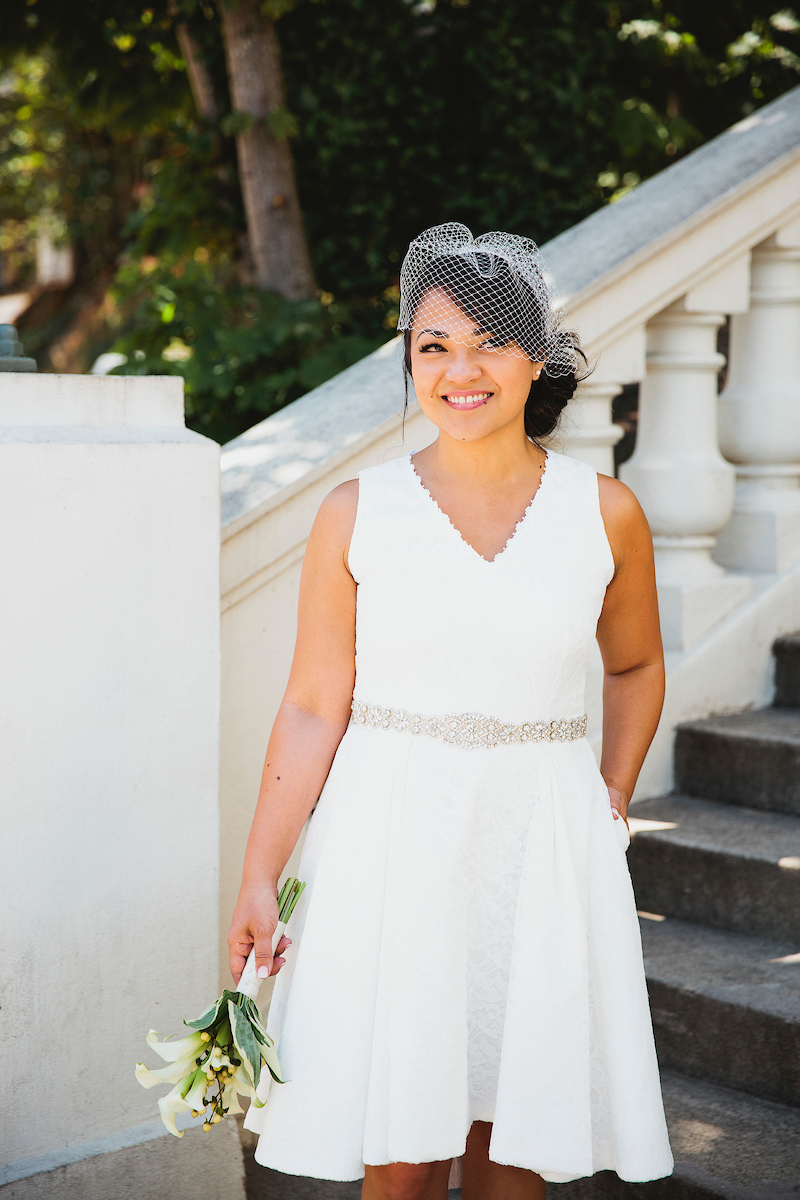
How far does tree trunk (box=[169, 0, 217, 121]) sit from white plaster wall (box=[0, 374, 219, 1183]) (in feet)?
11.7

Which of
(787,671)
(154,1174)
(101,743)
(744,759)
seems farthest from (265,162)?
(154,1174)

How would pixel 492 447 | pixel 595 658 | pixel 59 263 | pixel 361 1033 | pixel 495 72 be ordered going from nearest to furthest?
pixel 361 1033 → pixel 492 447 → pixel 595 658 → pixel 495 72 → pixel 59 263

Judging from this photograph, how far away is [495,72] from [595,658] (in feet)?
10.1

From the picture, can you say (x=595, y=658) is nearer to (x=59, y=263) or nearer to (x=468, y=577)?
(x=468, y=577)

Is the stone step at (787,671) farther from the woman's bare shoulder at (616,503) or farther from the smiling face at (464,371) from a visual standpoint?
the smiling face at (464,371)

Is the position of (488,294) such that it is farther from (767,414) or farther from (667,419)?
(767,414)

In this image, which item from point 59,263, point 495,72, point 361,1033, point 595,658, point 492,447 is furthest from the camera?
point 59,263

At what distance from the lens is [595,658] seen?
3012 millimetres

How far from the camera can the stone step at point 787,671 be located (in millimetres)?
3322

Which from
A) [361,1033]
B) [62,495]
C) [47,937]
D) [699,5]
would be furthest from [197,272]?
[361,1033]

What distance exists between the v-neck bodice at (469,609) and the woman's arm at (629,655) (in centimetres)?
11

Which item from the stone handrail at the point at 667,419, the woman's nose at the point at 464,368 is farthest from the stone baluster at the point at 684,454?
the woman's nose at the point at 464,368

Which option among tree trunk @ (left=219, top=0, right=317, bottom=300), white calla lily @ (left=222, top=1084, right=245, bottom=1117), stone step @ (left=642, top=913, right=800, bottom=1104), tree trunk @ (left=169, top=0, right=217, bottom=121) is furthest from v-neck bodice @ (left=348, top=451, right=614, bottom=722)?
tree trunk @ (left=169, top=0, right=217, bottom=121)

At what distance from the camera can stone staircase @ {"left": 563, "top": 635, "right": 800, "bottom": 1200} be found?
7.27 ft
